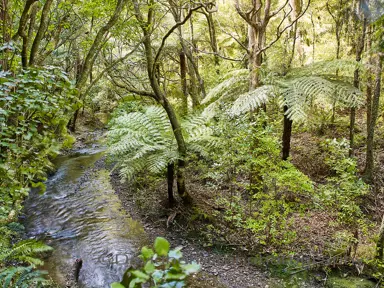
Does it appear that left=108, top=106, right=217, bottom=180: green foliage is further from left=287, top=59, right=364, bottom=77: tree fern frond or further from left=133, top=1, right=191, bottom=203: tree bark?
left=287, top=59, right=364, bottom=77: tree fern frond

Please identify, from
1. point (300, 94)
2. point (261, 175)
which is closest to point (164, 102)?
point (261, 175)

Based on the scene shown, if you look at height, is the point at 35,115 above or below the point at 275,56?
below

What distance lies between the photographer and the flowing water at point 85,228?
3684 millimetres

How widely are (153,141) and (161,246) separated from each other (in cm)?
453

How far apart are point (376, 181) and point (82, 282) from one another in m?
4.66

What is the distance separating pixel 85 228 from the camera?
470 cm

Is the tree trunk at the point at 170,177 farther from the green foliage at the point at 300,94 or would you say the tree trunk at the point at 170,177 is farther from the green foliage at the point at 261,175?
the green foliage at the point at 300,94

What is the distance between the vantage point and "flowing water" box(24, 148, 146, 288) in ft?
12.1

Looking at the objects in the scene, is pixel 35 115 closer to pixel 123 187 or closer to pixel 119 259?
pixel 119 259

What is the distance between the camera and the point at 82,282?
3412 millimetres

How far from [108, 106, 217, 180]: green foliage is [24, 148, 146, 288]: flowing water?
90 cm

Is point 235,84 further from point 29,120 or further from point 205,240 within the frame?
point 29,120

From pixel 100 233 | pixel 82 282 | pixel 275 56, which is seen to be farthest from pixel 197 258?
pixel 275 56

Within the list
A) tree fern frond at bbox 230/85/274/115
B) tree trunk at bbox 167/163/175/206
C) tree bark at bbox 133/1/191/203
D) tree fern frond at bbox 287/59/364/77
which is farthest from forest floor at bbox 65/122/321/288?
tree fern frond at bbox 287/59/364/77
